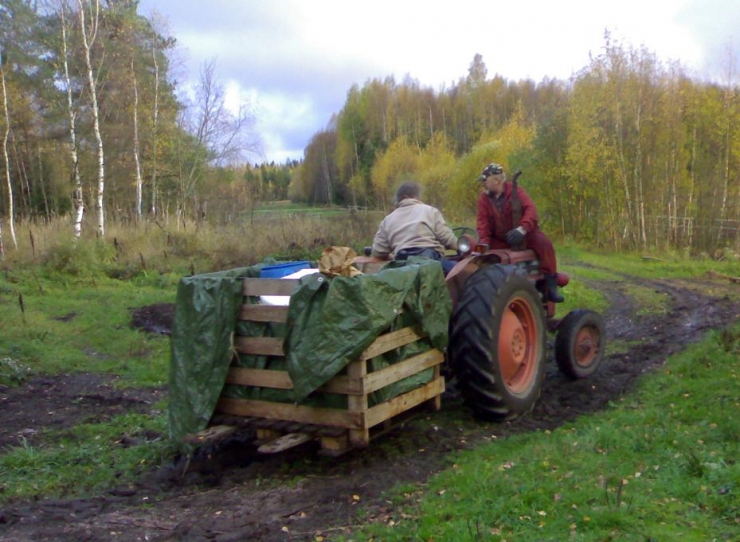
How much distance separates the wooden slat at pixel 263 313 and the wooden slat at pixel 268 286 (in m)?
0.11

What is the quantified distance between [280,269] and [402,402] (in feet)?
5.41

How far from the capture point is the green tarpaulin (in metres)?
4.60

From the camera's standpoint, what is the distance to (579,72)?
2506 cm

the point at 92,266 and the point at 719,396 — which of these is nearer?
the point at 719,396

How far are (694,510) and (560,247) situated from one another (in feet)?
70.0

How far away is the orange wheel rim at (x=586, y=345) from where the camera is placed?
7.27 meters

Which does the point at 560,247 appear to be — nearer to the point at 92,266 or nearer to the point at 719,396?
the point at 92,266

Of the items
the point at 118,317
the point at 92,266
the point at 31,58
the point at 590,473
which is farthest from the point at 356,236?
the point at 31,58

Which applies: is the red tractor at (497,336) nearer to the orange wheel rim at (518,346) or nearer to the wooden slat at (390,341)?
the orange wheel rim at (518,346)

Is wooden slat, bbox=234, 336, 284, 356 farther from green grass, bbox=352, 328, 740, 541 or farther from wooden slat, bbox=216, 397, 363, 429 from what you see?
green grass, bbox=352, 328, 740, 541

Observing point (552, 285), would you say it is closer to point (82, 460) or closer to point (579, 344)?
point (579, 344)

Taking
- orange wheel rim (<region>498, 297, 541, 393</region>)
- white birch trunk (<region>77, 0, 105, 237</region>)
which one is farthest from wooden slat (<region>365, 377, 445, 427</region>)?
white birch trunk (<region>77, 0, 105, 237</region>)

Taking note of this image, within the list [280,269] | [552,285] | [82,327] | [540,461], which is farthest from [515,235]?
[82,327]

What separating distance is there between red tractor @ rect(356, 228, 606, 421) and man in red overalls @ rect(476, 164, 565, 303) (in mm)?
A: 262
